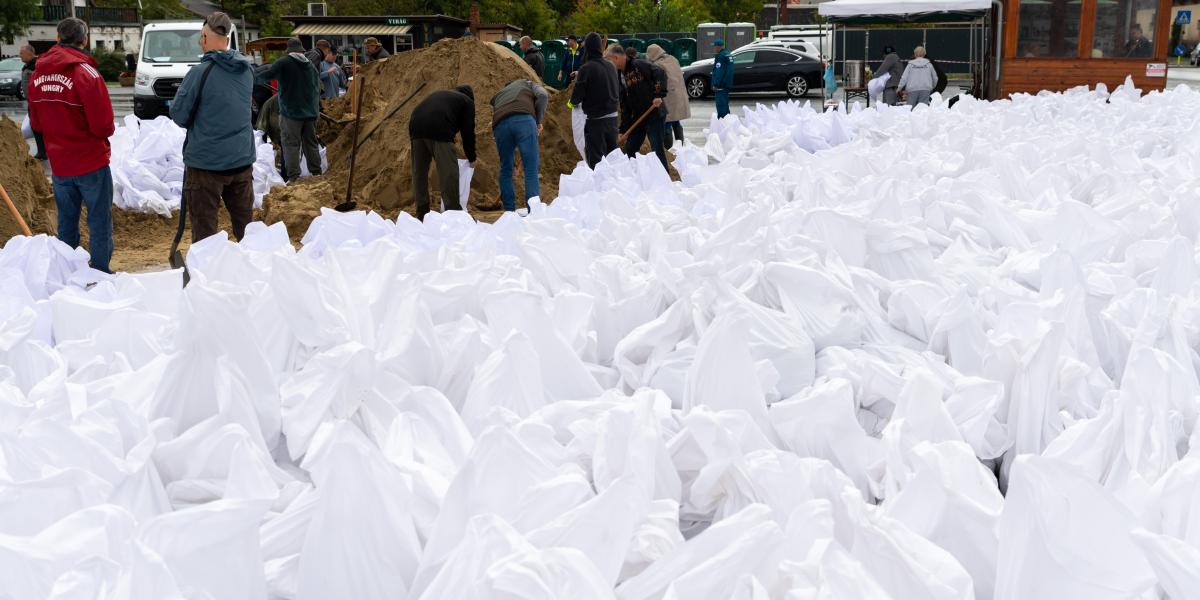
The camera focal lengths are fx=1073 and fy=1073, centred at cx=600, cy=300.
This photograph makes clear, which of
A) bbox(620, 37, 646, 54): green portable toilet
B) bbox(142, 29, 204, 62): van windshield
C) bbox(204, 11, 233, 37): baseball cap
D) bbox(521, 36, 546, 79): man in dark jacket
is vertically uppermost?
bbox(204, 11, 233, 37): baseball cap

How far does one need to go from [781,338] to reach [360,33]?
30.8 m

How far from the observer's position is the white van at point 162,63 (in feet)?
59.0

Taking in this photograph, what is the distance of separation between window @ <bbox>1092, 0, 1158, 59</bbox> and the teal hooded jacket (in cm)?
1037

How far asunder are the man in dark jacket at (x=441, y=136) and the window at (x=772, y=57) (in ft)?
54.8

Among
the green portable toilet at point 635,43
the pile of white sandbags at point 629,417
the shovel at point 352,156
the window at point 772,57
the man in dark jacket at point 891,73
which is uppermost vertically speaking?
the pile of white sandbags at point 629,417

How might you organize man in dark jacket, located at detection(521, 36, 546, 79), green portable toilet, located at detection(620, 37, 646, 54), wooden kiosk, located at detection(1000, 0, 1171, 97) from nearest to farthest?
wooden kiosk, located at detection(1000, 0, 1171, 97) → man in dark jacket, located at detection(521, 36, 546, 79) → green portable toilet, located at detection(620, 37, 646, 54)

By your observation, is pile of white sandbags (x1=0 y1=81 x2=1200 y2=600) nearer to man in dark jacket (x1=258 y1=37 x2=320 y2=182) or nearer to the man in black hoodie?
the man in black hoodie

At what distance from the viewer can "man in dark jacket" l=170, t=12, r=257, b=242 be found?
20.4ft

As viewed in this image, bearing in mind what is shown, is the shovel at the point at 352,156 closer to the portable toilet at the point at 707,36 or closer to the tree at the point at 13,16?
the portable toilet at the point at 707,36

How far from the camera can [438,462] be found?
1.71 m

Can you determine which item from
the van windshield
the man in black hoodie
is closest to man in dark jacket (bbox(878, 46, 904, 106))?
the man in black hoodie

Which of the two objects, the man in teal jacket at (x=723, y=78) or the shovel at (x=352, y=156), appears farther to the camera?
the man in teal jacket at (x=723, y=78)

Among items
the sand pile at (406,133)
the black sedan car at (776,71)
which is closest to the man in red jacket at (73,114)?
the sand pile at (406,133)

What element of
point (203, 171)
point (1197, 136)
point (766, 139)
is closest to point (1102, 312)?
point (1197, 136)
